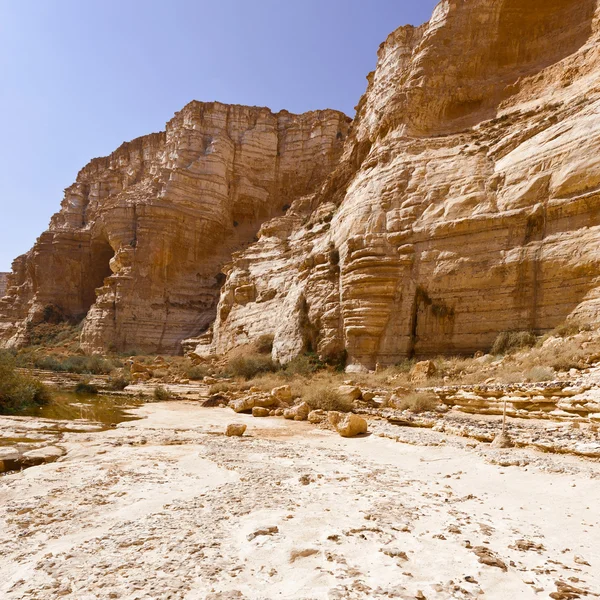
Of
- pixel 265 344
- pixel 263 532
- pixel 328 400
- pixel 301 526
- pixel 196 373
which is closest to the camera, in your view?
pixel 263 532

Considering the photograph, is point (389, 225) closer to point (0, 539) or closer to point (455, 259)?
point (455, 259)

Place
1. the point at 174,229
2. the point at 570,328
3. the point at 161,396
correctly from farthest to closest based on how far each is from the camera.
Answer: the point at 174,229
the point at 161,396
the point at 570,328

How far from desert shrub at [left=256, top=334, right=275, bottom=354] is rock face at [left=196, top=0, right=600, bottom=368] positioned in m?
0.56

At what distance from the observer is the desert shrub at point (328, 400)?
1067 cm

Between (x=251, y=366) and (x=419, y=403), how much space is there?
11.4 meters

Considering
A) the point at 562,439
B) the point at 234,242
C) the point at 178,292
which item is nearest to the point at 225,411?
the point at 562,439

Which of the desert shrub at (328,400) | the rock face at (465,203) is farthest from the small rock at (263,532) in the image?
the rock face at (465,203)

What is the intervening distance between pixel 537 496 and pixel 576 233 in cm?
1089

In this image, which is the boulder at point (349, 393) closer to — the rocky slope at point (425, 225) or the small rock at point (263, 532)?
the rocky slope at point (425, 225)

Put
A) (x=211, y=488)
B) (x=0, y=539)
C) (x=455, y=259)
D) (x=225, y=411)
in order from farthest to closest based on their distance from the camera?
(x=455, y=259), (x=225, y=411), (x=211, y=488), (x=0, y=539)

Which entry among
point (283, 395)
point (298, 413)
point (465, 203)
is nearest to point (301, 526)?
point (298, 413)

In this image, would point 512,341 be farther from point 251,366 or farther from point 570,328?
point 251,366

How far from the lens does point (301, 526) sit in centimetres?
338

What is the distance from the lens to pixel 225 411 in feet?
39.6
